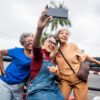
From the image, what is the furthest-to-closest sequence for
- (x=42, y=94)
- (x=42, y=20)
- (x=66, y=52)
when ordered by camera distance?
(x=66, y=52) → (x=42, y=94) → (x=42, y=20)

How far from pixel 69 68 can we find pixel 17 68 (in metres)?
0.58

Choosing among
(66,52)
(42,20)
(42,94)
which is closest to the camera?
(42,20)

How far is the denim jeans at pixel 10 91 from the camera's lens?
434 cm

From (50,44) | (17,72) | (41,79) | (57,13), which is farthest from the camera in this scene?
(17,72)

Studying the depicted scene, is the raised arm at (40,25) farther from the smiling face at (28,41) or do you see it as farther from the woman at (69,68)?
the woman at (69,68)

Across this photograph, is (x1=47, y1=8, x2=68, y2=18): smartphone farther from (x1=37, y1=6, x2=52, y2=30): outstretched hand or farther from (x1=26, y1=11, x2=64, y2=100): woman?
(x1=26, y1=11, x2=64, y2=100): woman

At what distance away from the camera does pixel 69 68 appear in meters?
4.43

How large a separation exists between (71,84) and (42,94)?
693 millimetres

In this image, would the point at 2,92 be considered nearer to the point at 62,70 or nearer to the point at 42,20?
the point at 62,70

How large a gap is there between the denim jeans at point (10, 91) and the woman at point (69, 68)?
462 mm

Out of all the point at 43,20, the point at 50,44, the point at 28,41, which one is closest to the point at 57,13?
the point at 43,20

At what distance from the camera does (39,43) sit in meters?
3.77

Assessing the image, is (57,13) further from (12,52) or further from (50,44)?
(12,52)

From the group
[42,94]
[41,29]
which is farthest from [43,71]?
[41,29]
